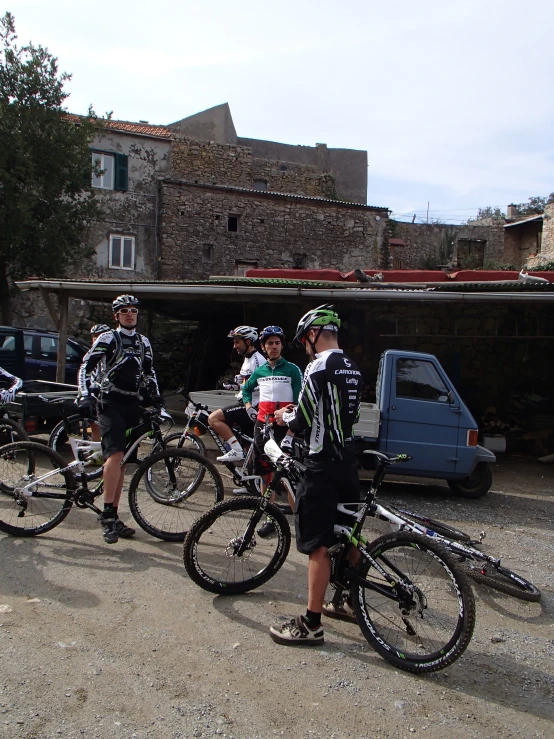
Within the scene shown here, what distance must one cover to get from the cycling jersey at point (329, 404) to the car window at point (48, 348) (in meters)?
11.6

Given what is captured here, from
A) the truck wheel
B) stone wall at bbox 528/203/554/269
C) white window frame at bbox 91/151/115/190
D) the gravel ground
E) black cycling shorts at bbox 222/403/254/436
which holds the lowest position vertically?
the truck wheel

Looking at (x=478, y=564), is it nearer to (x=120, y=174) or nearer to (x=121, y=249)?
(x=121, y=249)

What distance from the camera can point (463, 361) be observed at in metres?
12.2

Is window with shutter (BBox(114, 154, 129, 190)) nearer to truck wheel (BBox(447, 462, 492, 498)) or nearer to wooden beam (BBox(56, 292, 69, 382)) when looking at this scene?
wooden beam (BBox(56, 292, 69, 382))

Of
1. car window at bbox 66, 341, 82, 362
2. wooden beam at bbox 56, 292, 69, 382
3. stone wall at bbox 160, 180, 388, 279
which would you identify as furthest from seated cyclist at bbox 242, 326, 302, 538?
stone wall at bbox 160, 180, 388, 279

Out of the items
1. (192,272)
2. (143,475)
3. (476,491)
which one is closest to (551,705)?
(143,475)

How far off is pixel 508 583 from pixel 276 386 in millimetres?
2456

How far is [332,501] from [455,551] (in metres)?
1.24

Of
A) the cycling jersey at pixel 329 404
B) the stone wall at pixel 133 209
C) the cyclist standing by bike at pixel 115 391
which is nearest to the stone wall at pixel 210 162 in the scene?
the stone wall at pixel 133 209

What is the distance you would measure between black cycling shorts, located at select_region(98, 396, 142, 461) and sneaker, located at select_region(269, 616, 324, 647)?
6.75 feet

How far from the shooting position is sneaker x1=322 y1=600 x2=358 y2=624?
3.84 metres

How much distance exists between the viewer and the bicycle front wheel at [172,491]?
5148 mm

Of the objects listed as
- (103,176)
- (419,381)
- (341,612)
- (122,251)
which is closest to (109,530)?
(341,612)

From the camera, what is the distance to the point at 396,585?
3426 millimetres
